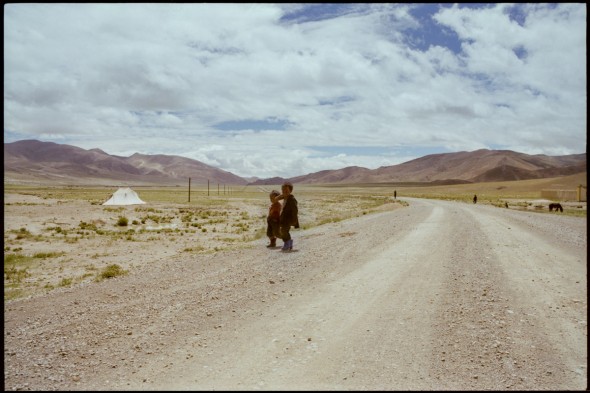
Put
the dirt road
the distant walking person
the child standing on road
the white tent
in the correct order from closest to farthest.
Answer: the dirt road, the distant walking person, the child standing on road, the white tent

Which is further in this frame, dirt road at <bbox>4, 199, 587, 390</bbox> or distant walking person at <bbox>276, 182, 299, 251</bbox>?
distant walking person at <bbox>276, 182, 299, 251</bbox>

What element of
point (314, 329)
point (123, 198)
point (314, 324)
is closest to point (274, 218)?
point (314, 324)

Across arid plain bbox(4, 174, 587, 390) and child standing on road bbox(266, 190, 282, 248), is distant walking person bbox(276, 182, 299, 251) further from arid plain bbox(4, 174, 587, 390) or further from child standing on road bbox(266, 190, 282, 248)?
arid plain bbox(4, 174, 587, 390)

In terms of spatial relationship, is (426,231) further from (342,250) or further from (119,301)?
(119,301)

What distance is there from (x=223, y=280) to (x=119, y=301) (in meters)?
2.40

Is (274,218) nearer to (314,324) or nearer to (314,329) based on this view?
(314,324)

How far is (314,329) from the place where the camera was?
643 cm

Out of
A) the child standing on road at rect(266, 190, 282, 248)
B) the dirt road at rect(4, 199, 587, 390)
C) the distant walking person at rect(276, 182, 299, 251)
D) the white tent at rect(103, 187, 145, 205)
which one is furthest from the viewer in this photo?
the white tent at rect(103, 187, 145, 205)

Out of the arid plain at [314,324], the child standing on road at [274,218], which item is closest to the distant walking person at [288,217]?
the child standing on road at [274,218]

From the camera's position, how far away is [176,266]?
1252 centimetres

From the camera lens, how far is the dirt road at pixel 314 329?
496 centimetres

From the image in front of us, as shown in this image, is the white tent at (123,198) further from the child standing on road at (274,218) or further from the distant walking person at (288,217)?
the distant walking person at (288,217)

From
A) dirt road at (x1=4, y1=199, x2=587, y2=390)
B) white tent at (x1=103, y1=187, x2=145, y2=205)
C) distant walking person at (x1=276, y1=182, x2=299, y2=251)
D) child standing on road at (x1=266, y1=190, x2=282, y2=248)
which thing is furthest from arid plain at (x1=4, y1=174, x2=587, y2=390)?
white tent at (x1=103, y1=187, x2=145, y2=205)

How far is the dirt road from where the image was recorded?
16.3 ft
